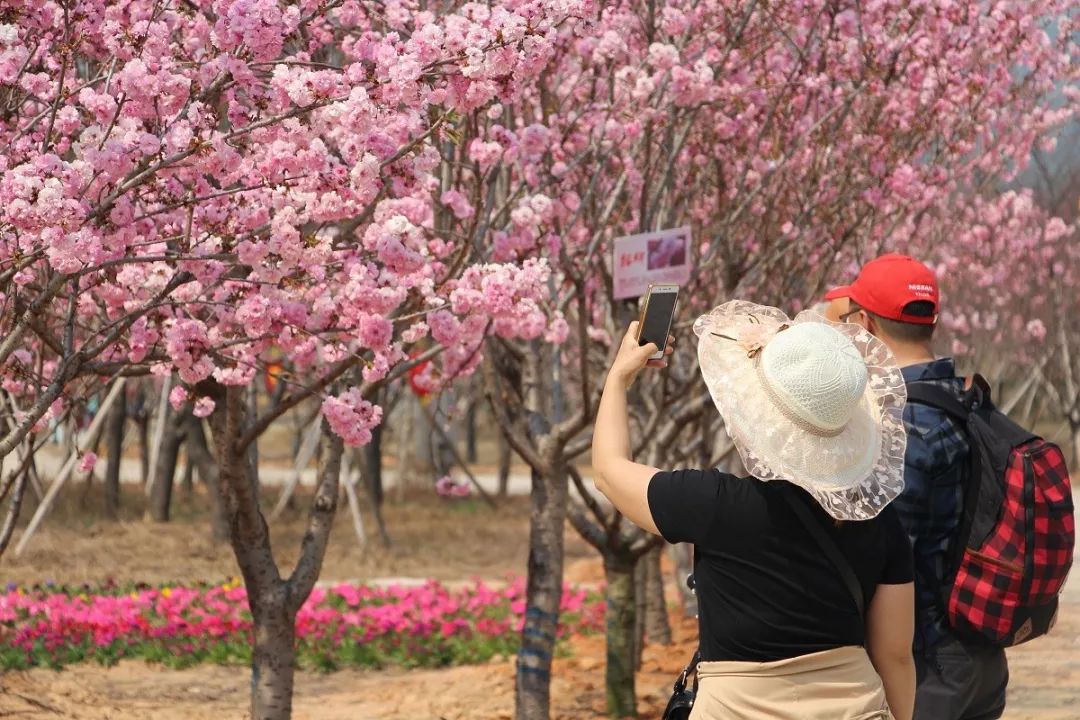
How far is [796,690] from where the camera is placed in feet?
8.50

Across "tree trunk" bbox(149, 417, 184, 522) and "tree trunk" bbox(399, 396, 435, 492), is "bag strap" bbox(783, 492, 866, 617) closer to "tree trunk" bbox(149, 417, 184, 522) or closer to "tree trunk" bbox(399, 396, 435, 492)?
"tree trunk" bbox(149, 417, 184, 522)

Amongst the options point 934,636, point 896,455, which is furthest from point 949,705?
point 896,455

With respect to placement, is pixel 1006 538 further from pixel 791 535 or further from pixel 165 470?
pixel 165 470

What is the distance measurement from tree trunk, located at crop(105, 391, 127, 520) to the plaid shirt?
15570mm

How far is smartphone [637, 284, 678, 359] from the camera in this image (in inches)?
109

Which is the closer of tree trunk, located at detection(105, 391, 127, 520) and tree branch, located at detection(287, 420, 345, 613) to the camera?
tree branch, located at detection(287, 420, 345, 613)

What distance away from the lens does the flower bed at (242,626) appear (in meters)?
9.27

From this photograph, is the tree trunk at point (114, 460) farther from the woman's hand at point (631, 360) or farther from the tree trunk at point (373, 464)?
the woman's hand at point (631, 360)

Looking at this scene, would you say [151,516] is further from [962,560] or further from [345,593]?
[962,560]

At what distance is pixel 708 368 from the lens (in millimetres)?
2760

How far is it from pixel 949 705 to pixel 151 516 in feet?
51.4

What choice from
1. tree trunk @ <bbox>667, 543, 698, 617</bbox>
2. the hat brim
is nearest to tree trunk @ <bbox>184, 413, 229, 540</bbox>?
tree trunk @ <bbox>667, 543, 698, 617</bbox>

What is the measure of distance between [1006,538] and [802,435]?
0.75 m

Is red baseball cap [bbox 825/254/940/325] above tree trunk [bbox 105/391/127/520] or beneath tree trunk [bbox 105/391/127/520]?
above
